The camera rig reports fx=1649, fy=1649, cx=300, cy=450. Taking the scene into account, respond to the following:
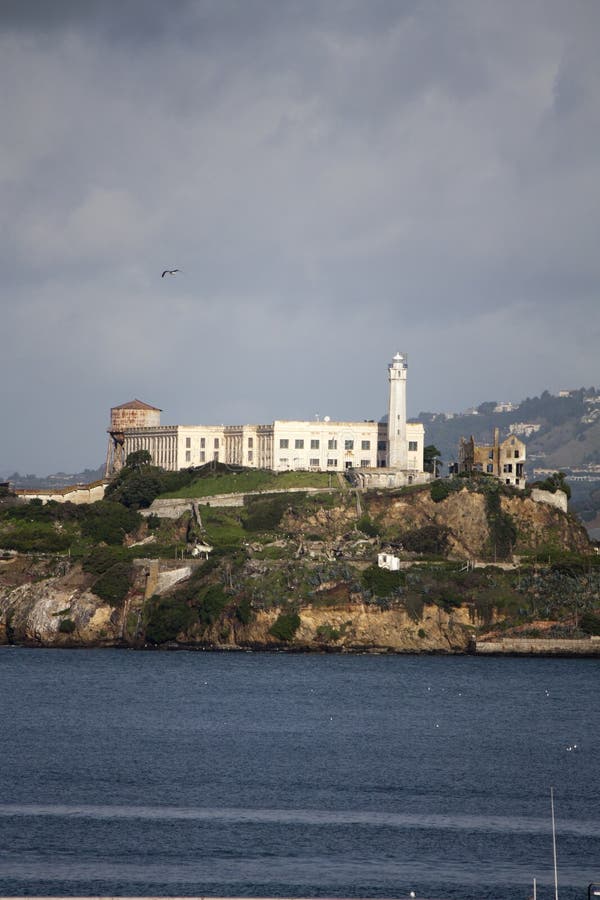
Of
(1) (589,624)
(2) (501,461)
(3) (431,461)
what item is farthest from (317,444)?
(1) (589,624)

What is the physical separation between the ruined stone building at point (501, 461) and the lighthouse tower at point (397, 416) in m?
5.93

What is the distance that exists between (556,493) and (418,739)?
Answer: 65626 mm

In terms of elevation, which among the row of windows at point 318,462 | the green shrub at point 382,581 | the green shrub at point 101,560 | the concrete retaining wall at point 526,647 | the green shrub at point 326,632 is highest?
the row of windows at point 318,462

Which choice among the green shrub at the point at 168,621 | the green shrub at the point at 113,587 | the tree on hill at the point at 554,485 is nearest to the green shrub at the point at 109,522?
the green shrub at the point at 113,587

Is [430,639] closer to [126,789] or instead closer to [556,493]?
[556,493]

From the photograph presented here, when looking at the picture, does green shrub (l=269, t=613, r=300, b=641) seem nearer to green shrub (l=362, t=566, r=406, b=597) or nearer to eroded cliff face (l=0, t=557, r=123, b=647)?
green shrub (l=362, t=566, r=406, b=597)

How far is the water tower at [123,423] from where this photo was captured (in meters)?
173

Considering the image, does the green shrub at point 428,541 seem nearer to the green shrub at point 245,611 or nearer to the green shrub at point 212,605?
the green shrub at point 245,611

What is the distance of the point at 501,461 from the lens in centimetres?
15225

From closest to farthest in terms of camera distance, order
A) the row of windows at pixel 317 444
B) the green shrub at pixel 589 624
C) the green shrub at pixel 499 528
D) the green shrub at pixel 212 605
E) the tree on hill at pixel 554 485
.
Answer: the green shrub at pixel 212 605 → the green shrub at pixel 589 624 → the green shrub at pixel 499 528 → the tree on hill at pixel 554 485 → the row of windows at pixel 317 444

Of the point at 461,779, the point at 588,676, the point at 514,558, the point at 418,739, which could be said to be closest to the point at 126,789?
the point at 461,779

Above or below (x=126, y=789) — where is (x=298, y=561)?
above

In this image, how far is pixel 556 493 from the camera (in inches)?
5571

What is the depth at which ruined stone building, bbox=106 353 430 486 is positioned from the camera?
511 feet
